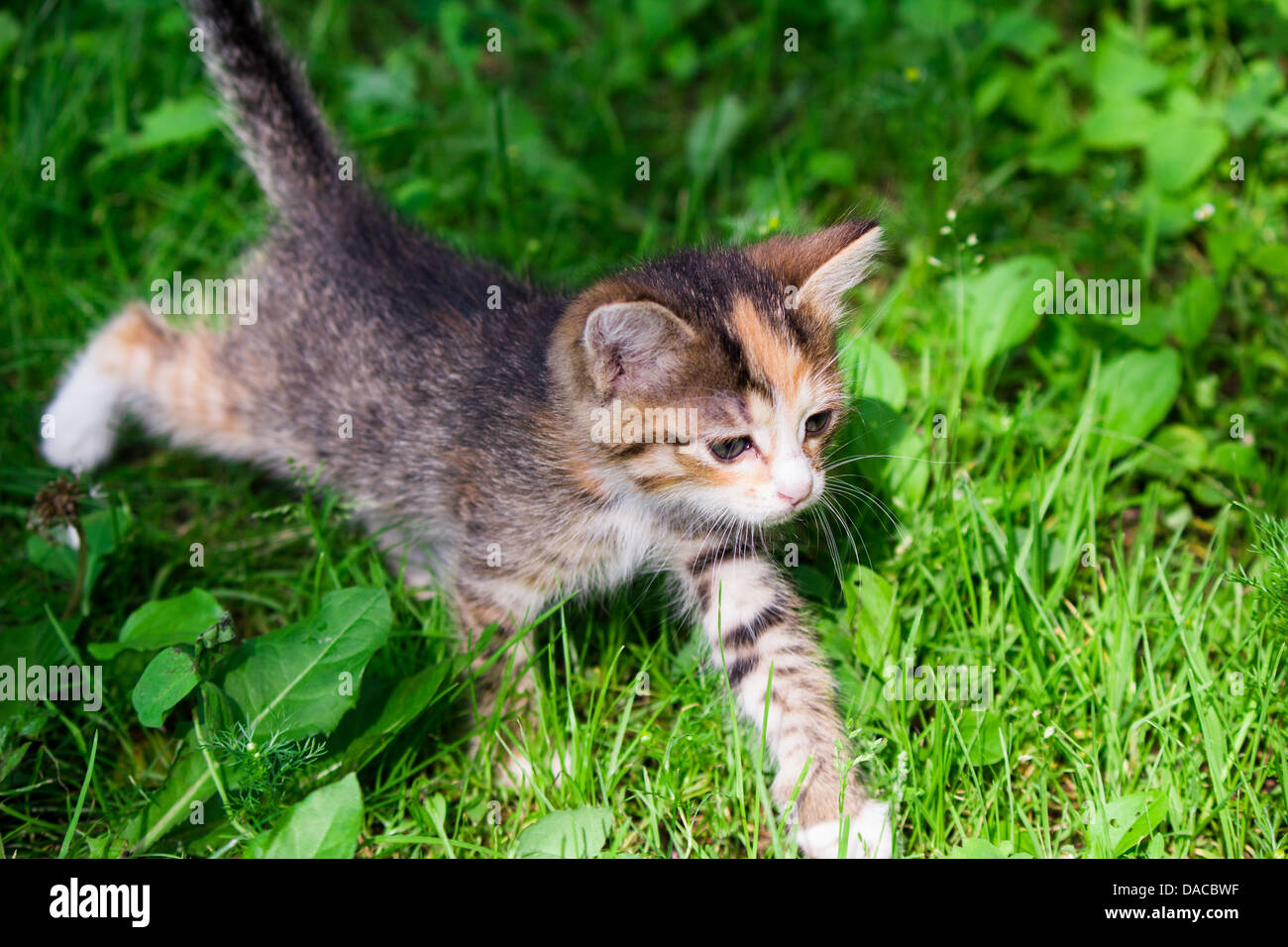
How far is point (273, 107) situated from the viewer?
377cm

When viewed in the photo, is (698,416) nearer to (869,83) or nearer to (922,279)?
(922,279)

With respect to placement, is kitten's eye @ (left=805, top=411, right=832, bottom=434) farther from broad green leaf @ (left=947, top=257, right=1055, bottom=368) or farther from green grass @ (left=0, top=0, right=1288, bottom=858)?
broad green leaf @ (left=947, top=257, right=1055, bottom=368)

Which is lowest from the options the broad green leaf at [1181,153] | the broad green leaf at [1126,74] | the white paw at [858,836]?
the white paw at [858,836]

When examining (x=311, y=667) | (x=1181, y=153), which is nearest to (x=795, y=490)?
(x=311, y=667)

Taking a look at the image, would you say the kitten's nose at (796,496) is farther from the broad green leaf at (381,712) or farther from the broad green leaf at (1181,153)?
the broad green leaf at (1181,153)

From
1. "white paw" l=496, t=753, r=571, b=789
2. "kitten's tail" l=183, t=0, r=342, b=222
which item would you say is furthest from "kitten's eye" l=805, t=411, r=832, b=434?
"kitten's tail" l=183, t=0, r=342, b=222

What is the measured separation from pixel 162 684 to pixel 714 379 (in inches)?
55.8

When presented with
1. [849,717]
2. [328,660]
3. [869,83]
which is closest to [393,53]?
[869,83]

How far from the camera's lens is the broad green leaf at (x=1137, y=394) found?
3.46 metres

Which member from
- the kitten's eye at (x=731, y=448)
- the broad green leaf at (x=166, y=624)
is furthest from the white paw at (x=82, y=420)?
the kitten's eye at (x=731, y=448)

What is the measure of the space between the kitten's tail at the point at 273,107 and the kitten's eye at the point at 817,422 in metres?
1.81

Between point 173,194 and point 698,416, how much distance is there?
2.83 meters

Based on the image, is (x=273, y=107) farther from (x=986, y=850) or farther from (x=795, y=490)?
(x=986, y=850)

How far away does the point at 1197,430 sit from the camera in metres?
3.63
